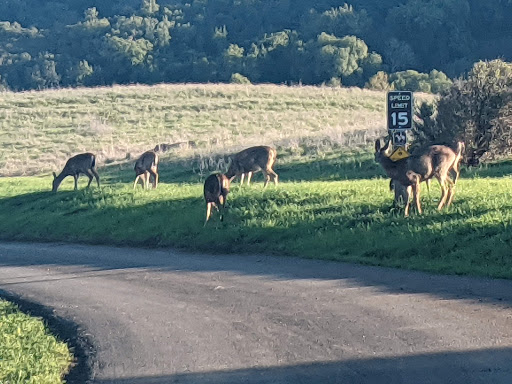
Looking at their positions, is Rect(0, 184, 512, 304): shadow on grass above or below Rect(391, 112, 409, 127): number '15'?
below

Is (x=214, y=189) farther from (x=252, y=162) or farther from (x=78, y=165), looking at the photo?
(x=78, y=165)

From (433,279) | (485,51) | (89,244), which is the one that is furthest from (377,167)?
(485,51)

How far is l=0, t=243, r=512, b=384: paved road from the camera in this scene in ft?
29.6

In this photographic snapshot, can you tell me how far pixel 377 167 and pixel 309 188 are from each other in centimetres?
739

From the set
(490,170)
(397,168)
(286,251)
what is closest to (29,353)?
(286,251)

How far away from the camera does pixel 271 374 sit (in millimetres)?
8953

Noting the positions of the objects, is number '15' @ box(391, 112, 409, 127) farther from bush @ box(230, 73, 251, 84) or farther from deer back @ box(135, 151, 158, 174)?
bush @ box(230, 73, 251, 84)

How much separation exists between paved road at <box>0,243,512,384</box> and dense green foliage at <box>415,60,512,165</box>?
44.6ft

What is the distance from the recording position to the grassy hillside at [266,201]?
14906 millimetres

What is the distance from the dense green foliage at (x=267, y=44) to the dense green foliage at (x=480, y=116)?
→ 4086cm

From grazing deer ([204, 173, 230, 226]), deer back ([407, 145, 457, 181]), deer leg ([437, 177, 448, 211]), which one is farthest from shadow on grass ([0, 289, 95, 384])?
deer leg ([437, 177, 448, 211])

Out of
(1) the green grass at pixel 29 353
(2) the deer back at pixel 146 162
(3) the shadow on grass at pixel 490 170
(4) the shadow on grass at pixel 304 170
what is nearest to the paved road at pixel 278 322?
(1) the green grass at pixel 29 353

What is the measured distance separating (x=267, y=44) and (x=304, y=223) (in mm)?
61851

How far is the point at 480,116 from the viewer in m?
28.3
